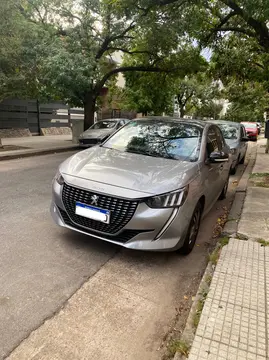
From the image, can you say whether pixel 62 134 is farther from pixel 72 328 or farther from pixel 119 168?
pixel 72 328

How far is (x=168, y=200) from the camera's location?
294 cm

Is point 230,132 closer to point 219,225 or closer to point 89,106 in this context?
point 219,225

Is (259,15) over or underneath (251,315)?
over

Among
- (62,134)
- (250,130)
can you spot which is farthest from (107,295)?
(250,130)

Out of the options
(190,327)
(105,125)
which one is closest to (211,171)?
(190,327)

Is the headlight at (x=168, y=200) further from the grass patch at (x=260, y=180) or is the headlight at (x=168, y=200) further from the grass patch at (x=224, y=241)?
the grass patch at (x=260, y=180)

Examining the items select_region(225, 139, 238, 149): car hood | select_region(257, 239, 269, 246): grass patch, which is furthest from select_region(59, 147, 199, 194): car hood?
select_region(225, 139, 238, 149): car hood

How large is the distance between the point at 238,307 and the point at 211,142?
2671mm

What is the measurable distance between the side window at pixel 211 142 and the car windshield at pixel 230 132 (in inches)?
175

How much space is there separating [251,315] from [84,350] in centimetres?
138

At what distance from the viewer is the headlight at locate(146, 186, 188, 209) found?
9.53ft

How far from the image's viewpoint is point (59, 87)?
1089 cm

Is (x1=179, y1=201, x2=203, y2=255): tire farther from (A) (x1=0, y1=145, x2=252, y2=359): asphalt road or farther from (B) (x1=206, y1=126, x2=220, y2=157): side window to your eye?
(B) (x1=206, y1=126, x2=220, y2=157): side window

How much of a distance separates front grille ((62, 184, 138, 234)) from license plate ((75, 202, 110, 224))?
0.04 m
